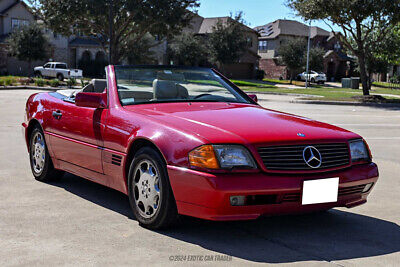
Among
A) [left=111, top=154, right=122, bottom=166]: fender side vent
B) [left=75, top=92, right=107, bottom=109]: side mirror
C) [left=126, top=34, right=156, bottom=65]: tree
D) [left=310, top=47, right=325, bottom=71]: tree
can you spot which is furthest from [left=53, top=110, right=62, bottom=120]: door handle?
[left=310, top=47, right=325, bottom=71]: tree

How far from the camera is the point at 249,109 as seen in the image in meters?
5.42

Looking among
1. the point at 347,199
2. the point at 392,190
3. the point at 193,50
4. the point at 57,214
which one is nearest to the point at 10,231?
the point at 57,214

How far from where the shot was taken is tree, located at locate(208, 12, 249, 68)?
5884 cm

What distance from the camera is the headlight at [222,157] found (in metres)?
4.18

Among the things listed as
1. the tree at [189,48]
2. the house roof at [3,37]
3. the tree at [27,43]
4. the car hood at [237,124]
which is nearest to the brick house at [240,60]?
the tree at [189,48]

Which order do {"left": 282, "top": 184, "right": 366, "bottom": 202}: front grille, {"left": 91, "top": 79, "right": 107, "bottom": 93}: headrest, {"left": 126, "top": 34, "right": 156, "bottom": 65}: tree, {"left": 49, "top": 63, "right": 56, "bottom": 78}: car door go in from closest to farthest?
{"left": 282, "top": 184, "right": 366, "bottom": 202}: front grille, {"left": 91, "top": 79, "right": 107, "bottom": 93}: headrest, {"left": 49, "top": 63, "right": 56, "bottom": 78}: car door, {"left": 126, "top": 34, "right": 156, "bottom": 65}: tree

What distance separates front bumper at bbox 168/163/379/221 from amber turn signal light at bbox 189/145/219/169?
70 millimetres

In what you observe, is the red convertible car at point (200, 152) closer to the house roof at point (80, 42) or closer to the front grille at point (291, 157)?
the front grille at point (291, 157)

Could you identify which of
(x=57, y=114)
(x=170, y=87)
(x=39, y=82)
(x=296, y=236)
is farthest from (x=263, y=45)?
(x=296, y=236)

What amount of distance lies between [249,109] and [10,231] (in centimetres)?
243

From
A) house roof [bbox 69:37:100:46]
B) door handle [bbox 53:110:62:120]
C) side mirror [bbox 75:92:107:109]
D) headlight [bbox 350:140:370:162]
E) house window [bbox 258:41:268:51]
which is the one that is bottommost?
headlight [bbox 350:140:370:162]

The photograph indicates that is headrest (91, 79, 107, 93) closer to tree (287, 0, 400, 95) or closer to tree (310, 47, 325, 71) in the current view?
tree (287, 0, 400, 95)

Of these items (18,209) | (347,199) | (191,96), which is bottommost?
(18,209)

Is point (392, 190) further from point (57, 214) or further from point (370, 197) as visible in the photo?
point (57, 214)
